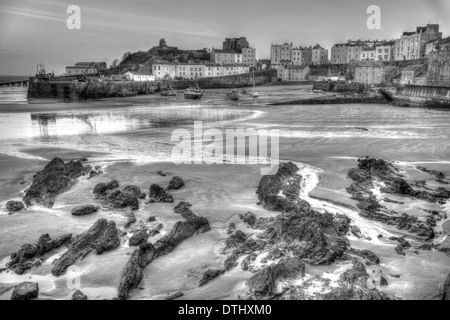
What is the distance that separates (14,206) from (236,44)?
6722 inches

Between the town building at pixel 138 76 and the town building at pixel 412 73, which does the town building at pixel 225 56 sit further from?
the town building at pixel 412 73

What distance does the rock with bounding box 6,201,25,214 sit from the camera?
38.3ft

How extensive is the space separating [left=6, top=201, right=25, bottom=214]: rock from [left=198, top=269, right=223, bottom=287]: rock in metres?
7.01

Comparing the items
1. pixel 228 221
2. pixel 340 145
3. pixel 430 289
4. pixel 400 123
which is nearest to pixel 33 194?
pixel 228 221

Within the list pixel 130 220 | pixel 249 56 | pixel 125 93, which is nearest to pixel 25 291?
pixel 130 220

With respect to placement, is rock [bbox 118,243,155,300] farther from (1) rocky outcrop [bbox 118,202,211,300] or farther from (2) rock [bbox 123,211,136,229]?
(2) rock [bbox 123,211,136,229]

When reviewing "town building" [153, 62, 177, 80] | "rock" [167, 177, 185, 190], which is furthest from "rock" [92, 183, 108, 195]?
"town building" [153, 62, 177, 80]

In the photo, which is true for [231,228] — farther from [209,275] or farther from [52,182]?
[52,182]

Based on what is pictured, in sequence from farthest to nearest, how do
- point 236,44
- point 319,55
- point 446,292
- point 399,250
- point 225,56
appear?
point 236,44 < point 319,55 < point 225,56 < point 399,250 < point 446,292

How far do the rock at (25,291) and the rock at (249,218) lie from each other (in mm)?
5186

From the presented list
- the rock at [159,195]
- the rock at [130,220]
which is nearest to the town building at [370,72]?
the rock at [159,195]

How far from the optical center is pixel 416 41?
118562 millimetres
